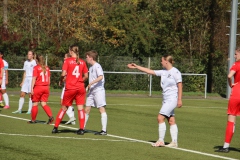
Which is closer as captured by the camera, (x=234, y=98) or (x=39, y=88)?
(x=234, y=98)

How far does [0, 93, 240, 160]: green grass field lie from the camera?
12273mm

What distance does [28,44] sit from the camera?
151 feet

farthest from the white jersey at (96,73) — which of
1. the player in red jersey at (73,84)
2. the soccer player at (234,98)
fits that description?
the soccer player at (234,98)

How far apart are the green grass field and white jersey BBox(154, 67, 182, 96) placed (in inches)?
47.1

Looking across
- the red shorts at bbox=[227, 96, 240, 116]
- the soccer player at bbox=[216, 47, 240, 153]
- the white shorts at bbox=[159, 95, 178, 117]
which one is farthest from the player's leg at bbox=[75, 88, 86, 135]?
the red shorts at bbox=[227, 96, 240, 116]

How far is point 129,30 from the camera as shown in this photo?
5059cm

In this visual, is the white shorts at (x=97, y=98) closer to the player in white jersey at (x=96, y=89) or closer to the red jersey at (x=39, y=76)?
the player in white jersey at (x=96, y=89)

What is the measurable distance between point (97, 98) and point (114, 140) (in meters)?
1.64

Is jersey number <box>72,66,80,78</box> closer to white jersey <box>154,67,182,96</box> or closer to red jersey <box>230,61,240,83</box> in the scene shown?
white jersey <box>154,67,182,96</box>

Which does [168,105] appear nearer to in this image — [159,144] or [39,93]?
[159,144]

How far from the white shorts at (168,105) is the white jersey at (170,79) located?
10 centimetres

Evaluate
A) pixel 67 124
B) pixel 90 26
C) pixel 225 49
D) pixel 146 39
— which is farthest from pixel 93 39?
pixel 67 124

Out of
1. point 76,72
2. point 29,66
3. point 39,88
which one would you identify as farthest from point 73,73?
point 29,66

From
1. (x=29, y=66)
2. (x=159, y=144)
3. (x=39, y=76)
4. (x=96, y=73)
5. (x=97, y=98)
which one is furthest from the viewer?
(x=29, y=66)
